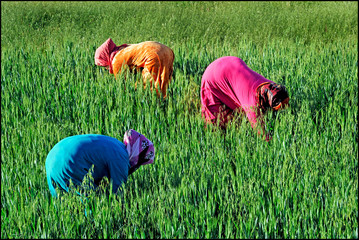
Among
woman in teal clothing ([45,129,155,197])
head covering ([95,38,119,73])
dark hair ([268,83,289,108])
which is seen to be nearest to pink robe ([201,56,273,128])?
dark hair ([268,83,289,108])

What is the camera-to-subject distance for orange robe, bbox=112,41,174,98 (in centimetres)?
406

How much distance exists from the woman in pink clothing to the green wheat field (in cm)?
13

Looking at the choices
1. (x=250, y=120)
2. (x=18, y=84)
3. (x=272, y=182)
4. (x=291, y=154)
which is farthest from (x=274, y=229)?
(x=18, y=84)

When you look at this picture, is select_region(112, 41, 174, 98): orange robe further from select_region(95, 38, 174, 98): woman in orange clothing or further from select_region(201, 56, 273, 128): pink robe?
select_region(201, 56, 273, 128): pink robe

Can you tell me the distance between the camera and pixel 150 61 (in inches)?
160

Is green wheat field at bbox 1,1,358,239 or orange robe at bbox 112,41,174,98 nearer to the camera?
green wheat field at bbox 1,1,358,239

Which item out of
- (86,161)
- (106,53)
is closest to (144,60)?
(106,53)

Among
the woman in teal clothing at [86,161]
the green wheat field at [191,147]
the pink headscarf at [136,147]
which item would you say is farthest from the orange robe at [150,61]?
the woman in teal clothing at [86,161]

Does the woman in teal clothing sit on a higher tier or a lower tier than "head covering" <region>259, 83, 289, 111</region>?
lower

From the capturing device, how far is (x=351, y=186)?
2387 millimetres

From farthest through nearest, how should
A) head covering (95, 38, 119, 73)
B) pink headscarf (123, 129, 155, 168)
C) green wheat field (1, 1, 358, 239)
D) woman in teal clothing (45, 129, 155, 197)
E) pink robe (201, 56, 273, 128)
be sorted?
head covering (95, 38, 119, 73)
pink robe (201, 56, 273, 128)
pink headscarf (123, 129, 155, 168)
woman in teal clothing (45, 129, 155, 197)
green wheat field (1, 1, 358, 239)

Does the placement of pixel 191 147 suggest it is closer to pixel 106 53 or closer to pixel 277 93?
pixel 277 93

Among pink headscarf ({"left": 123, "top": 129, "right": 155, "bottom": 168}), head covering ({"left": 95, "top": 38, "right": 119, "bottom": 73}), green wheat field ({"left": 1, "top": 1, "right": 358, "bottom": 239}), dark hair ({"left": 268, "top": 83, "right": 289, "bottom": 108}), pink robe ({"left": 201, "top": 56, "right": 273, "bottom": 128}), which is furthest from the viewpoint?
head covering ({"left": 95, "top": 38, "right": 119, "bottom": 73})

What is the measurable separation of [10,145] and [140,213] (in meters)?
1.49
